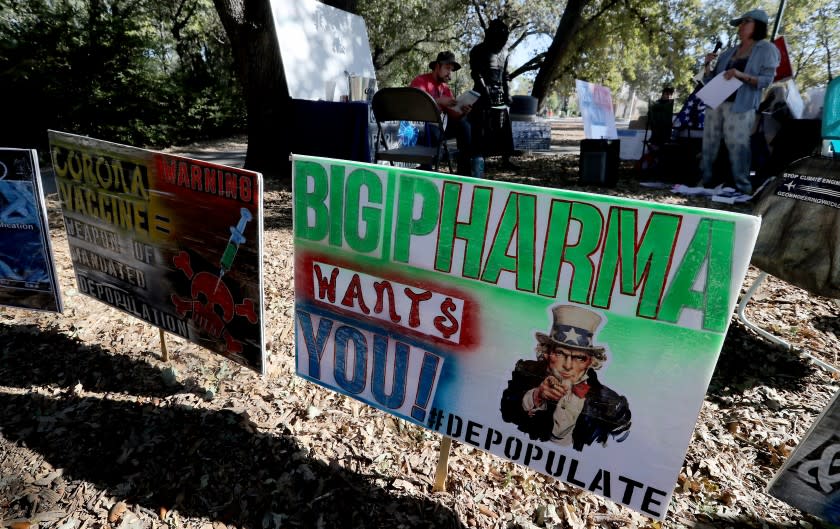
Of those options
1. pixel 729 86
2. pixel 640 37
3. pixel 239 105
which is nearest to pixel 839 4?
pixel 640 37

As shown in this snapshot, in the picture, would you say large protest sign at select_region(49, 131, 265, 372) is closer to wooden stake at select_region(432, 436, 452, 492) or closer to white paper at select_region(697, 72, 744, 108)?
wooden stake at select_region(432, 436, 452, 492)

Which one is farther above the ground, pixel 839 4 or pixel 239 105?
pixel 839 4

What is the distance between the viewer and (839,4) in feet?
87.6

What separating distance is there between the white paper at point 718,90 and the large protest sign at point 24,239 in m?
7.10

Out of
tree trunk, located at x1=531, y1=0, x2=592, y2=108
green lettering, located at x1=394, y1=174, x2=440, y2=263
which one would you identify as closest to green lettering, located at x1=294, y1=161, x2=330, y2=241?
green lettering, located at x1=394, y1=174, x2=440, y2=263

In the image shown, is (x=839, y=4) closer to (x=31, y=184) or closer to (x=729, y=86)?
(x=729, y=86)

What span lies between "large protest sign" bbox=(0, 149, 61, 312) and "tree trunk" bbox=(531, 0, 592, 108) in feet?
44.4

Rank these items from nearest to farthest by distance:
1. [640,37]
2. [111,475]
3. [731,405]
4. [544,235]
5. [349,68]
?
[544,235] → [111,475] → [731,405] → [349,68] → [640,37]

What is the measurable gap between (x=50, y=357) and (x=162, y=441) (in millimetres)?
1102

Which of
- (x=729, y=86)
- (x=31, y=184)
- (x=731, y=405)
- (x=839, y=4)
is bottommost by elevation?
(x=731, y=405)

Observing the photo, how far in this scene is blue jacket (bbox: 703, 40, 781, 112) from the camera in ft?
19.4

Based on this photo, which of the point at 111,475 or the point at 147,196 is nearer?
the point at 111,475

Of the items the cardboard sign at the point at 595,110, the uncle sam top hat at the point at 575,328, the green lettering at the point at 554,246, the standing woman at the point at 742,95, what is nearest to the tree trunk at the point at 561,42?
the cardboard sign at the point at 595,110

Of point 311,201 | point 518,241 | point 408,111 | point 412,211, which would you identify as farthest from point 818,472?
point 408,111
